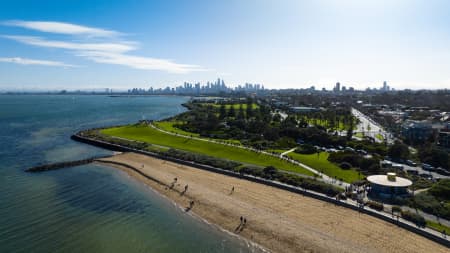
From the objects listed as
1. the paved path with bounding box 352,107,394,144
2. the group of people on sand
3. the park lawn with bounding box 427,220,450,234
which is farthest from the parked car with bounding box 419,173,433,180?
the group of people on sand

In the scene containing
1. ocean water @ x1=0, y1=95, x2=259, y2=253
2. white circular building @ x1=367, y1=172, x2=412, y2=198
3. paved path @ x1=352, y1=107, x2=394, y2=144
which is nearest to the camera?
ocean water @ x1=0, y1=95, x2=259, y2=253

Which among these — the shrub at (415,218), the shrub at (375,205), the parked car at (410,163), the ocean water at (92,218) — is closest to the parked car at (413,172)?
the parked car at (410,163)

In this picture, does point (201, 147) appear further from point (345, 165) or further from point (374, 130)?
point (374, 130)

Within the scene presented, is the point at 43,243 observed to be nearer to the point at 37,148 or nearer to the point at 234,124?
the point at 37,148

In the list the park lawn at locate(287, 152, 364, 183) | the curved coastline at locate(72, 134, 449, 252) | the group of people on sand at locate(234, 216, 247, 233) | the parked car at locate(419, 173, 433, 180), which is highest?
the park lawn at locate(287, 152, 364, 183)

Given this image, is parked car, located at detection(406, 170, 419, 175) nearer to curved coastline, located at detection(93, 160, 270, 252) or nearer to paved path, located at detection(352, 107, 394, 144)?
paved path, located at detection(352, 107, 394, 144)

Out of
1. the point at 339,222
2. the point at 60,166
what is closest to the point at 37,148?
the point at 60,166

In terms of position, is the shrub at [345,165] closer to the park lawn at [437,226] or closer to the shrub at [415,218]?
the shrub at [415,218]
